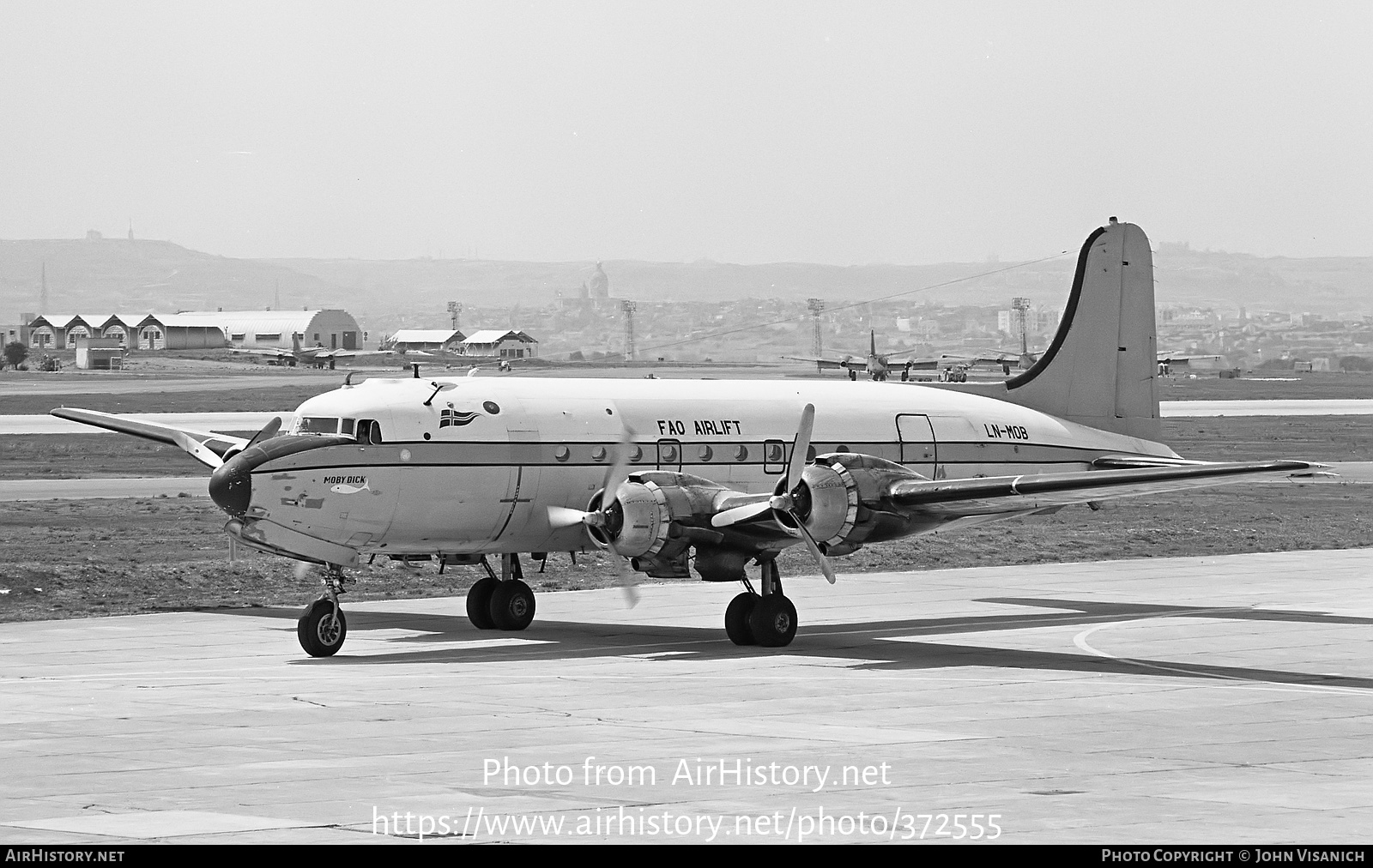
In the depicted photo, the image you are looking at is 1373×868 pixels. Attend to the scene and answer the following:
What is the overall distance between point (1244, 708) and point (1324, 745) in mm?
2321

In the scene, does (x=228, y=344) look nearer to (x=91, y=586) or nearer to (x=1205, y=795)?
(x=91, y=586)

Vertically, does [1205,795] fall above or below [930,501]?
below

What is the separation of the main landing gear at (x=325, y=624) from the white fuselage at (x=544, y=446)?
2.32 feet

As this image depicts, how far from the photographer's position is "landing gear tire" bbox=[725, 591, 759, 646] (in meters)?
23.5

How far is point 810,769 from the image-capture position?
46.8 feet

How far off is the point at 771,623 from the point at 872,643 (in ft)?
5.58

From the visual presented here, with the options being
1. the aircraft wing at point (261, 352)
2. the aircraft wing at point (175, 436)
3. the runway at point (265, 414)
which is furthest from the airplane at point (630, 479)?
the aircraft wing at point (261, 352)

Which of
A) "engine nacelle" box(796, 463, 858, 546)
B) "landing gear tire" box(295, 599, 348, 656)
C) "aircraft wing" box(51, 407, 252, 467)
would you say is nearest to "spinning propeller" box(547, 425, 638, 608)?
"engine nacelle" box(796, 463, 858, 546)

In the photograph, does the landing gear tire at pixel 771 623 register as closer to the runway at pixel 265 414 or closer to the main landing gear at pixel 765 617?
the main landing gear at pixel 765 617

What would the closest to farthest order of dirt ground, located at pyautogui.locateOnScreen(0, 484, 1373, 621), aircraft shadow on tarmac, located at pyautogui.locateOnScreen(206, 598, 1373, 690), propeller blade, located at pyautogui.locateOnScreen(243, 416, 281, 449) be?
aircraft shadow on tarmac, located at pyautogui.locateOnScreen(206, 598, 1373, 690), propeller blade, located at pyautogui.locateOnScreen(243, 416, 281, 449), dirt ground, located at pyautogui.locateOnScreen(0, 484, 1373, 621)

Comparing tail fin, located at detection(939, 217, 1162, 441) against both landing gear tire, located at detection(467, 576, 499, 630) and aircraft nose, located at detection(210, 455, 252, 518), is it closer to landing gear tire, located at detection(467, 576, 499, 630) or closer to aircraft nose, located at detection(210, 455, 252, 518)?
landing gear tire, located at detection(467, 576, 499, 630)

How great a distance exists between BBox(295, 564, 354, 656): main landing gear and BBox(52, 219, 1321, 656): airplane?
0.08ft

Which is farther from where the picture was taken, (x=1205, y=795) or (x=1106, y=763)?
(x=1106, y=763)

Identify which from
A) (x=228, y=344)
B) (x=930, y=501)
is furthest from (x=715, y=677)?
(x=228, y=344)
